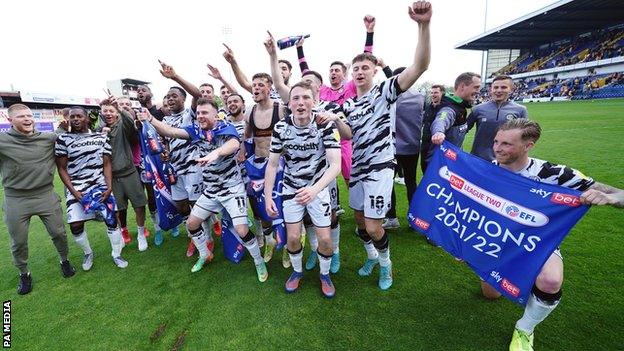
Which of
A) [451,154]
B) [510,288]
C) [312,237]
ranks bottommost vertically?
[312,237]

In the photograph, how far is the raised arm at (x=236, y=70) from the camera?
4478mm

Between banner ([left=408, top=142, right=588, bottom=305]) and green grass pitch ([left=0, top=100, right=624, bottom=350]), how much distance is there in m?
0.56

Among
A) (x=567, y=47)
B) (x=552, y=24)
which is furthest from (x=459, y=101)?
(x=567, y=47)

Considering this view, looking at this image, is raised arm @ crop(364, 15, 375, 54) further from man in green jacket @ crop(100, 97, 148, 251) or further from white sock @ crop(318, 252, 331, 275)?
man in green jacket @ crop(100, 97, 148, 251)

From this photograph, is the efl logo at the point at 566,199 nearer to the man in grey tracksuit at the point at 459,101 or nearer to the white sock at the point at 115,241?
the man in grey tracksuit at the point at 459,101

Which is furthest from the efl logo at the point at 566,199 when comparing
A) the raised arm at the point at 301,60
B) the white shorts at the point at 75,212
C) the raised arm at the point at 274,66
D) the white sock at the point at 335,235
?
the white shorts at the point at 75,212

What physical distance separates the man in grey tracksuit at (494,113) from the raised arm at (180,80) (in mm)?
3737

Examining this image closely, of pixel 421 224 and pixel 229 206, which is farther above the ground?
pixel 229 206

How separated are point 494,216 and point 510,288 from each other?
1.90 feet

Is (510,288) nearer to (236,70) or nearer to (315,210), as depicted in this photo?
(315,210)

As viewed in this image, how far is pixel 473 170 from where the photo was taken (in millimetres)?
2861

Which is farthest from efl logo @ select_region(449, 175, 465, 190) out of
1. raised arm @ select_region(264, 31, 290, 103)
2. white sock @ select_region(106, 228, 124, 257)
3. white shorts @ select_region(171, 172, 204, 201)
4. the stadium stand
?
the stadium stand

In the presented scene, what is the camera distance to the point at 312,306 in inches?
125

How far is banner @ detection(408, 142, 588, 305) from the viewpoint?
2359 millimetres
